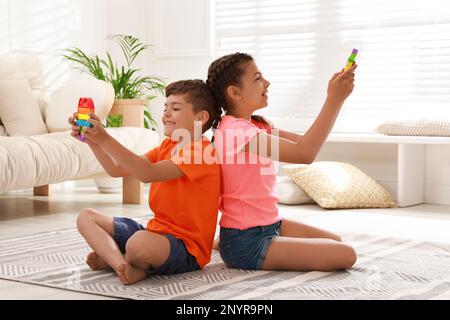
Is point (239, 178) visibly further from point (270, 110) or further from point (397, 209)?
point (270, 110)

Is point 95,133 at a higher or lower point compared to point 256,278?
higher

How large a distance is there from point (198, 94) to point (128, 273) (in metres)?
0.52

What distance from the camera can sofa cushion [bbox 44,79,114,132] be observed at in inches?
143

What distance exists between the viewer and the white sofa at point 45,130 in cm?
308

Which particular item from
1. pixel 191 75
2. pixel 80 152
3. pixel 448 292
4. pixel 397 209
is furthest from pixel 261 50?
pixel 448 292

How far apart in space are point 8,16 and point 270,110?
1646mm

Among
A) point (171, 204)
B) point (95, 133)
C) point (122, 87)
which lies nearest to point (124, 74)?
point (122, 87)

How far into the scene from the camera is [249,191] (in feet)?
6.68

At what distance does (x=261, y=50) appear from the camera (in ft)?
15.4

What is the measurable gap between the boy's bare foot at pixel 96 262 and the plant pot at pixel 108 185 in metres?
2.24

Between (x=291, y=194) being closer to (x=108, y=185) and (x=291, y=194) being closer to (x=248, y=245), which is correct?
(x=108, y=185)

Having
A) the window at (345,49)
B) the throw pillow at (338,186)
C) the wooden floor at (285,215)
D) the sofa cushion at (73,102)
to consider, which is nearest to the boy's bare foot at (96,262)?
the wooden floor at (285,215)

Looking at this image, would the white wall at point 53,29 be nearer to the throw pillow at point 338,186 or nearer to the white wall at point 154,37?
the white wall at point 154,37

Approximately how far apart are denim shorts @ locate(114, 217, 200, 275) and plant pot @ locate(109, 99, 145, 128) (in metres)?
1.83
